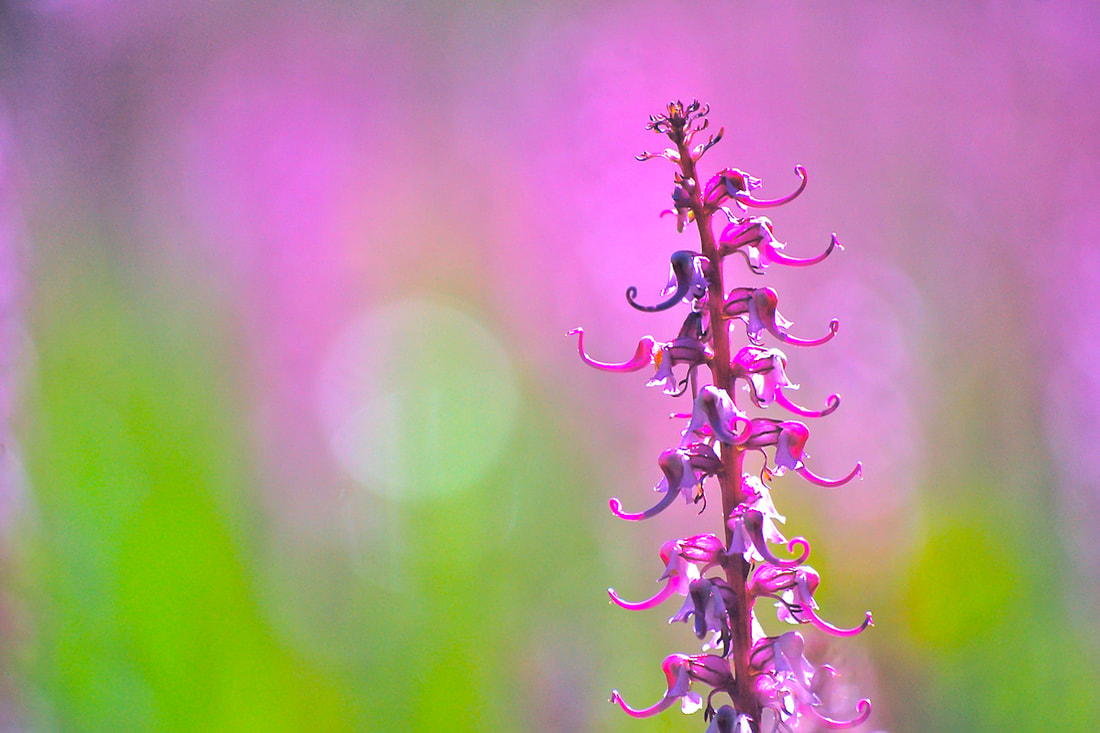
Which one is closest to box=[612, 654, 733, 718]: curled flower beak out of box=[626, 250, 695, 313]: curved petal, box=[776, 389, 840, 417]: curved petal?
box=[776, 389, 840, 417]: curved petal

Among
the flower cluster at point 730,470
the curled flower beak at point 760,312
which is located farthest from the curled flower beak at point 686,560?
the curled flower beak at point 760,312

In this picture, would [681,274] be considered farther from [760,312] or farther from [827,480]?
[827,480]

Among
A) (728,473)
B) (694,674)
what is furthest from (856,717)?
(728,473)

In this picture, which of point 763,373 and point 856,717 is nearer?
point 856,717

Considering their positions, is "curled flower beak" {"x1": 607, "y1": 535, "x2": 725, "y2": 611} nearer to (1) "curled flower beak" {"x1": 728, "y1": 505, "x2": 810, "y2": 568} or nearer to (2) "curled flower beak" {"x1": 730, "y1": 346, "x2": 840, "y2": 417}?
(1) "curled flower beak" {"x1": 728, "y1": 505, "x2": 810, "y2": 568}

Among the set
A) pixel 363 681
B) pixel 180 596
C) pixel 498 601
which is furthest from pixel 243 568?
pixel 498 601

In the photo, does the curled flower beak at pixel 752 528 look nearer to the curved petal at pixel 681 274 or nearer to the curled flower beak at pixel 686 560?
the curled flower beak at pixel 686 560

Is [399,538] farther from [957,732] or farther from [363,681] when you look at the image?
[957,732]

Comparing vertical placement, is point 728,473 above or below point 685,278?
below

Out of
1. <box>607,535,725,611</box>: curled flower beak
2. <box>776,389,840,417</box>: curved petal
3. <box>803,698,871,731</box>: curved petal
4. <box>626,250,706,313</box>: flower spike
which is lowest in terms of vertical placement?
<box>803,698,871,731</box>: curved petal

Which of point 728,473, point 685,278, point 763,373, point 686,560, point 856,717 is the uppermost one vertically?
point 685,278
